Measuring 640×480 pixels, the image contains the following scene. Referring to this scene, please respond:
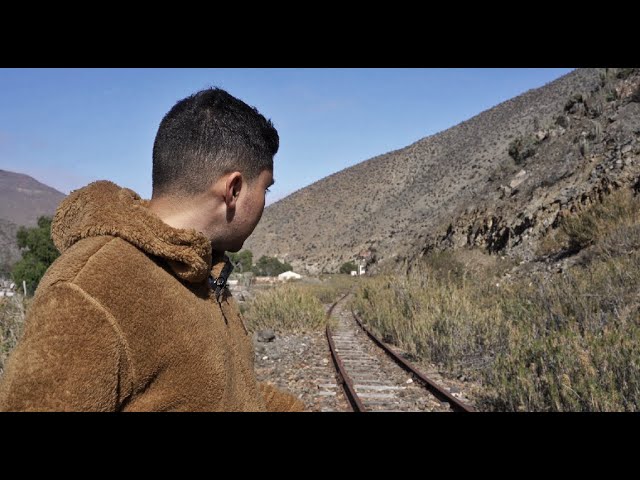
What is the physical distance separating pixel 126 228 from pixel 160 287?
169mm

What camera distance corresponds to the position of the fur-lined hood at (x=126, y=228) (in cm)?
126

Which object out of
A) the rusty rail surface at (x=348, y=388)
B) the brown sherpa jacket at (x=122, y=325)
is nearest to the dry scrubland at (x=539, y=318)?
the rusty rail surface at (x=348, y=388)

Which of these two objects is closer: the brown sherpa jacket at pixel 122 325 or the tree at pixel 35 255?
the brown sherpa jacket at pixel 122 325

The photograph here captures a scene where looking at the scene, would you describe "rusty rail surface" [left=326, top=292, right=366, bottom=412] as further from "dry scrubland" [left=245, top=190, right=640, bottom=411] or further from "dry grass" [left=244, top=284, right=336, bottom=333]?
"dry grass" [left=244, top=284, right=336, bottom=333]

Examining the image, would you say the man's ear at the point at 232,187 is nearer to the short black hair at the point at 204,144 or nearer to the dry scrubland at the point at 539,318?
the short black hair at the point at 204,144

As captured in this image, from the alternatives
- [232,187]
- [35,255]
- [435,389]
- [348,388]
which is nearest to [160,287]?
[232,187]

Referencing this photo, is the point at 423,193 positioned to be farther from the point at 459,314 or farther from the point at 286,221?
the point at 459,314

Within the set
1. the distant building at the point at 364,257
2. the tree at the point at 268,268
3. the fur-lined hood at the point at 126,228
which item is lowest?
the fur-lined hood at the point at 126,228

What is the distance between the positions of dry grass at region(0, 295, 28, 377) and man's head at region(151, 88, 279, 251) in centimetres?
615

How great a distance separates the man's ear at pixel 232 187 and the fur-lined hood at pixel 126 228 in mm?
185

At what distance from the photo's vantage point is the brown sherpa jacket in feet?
3.27

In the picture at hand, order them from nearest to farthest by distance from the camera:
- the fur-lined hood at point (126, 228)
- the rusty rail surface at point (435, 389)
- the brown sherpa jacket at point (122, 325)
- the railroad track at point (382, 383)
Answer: the brown sherpa jacket at point (122, 325) < the fur-lined hood at point (126, 228) < the rusty rail surface at point (435, 389) < the railroad track at point (382, 383)
